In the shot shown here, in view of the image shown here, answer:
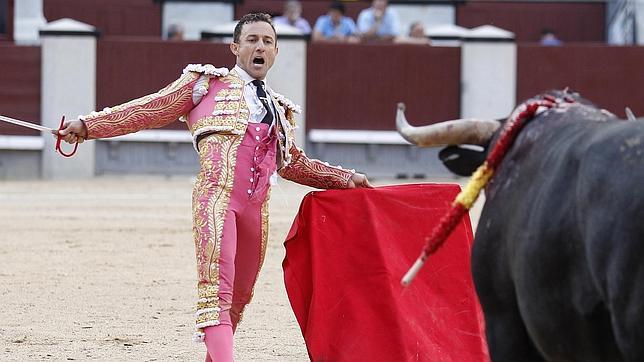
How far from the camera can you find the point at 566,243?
2.69 metres

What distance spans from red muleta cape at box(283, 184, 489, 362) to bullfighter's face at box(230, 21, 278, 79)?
0.54 metres

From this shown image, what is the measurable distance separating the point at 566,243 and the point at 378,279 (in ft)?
5.94

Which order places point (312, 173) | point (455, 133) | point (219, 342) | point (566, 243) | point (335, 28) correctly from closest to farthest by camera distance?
point (566, 243)
point (455, 133)
point (219, 342)
point (312, 173)
point (335, 28)

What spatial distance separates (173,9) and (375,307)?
1316 centimetres

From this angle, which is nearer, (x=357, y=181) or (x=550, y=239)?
(x=550, y=239)

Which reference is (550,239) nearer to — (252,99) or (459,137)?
(459,137)

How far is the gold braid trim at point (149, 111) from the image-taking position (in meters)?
4.06

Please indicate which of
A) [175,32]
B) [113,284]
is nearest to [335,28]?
[175,32]

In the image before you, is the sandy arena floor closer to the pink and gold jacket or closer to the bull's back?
the pink and gold jacket

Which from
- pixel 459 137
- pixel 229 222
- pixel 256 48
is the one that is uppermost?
pixel 256 48

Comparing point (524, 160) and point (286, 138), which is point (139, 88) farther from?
point (524, 160)

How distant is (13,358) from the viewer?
15.8 feet

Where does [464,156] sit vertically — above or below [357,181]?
above

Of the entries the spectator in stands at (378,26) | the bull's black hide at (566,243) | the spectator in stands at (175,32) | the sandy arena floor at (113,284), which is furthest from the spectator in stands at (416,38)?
the bull's black hide at (566,243)
